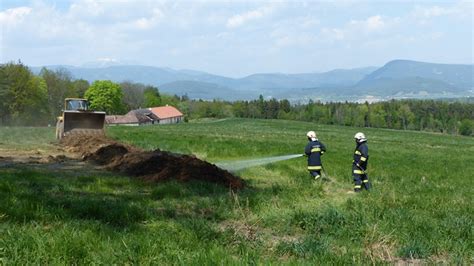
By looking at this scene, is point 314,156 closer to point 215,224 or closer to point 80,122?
point 215,224

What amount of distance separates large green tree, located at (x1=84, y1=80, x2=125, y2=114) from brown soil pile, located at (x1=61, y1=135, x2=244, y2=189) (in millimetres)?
104614

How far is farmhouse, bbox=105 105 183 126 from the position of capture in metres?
119

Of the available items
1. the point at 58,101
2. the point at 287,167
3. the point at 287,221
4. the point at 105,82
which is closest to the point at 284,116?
the point at 105,82

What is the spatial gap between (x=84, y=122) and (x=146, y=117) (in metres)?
106

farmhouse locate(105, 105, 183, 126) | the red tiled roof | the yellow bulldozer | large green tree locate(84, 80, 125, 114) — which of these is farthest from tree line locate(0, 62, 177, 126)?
the yellow bulldozer

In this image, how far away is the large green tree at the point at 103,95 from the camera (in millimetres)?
121250

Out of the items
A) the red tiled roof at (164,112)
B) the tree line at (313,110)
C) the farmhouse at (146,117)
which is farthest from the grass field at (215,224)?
the red tiled roof at (164,112)

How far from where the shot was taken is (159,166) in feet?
49.2

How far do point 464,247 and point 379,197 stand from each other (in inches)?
160

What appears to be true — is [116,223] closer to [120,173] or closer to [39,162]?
[120,173]

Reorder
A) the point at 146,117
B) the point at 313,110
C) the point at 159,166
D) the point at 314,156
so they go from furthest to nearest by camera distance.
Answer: the point at 313,110
the point at 146,117
the point at 314,156
the point at 159,166

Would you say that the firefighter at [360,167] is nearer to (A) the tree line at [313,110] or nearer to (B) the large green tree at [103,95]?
(A) the tree line at [313,110]

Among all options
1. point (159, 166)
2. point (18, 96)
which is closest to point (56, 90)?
point (18, 96)

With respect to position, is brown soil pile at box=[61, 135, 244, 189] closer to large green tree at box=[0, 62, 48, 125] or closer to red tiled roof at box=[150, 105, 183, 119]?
large green tree at box=[0, 62, 48, 125]
